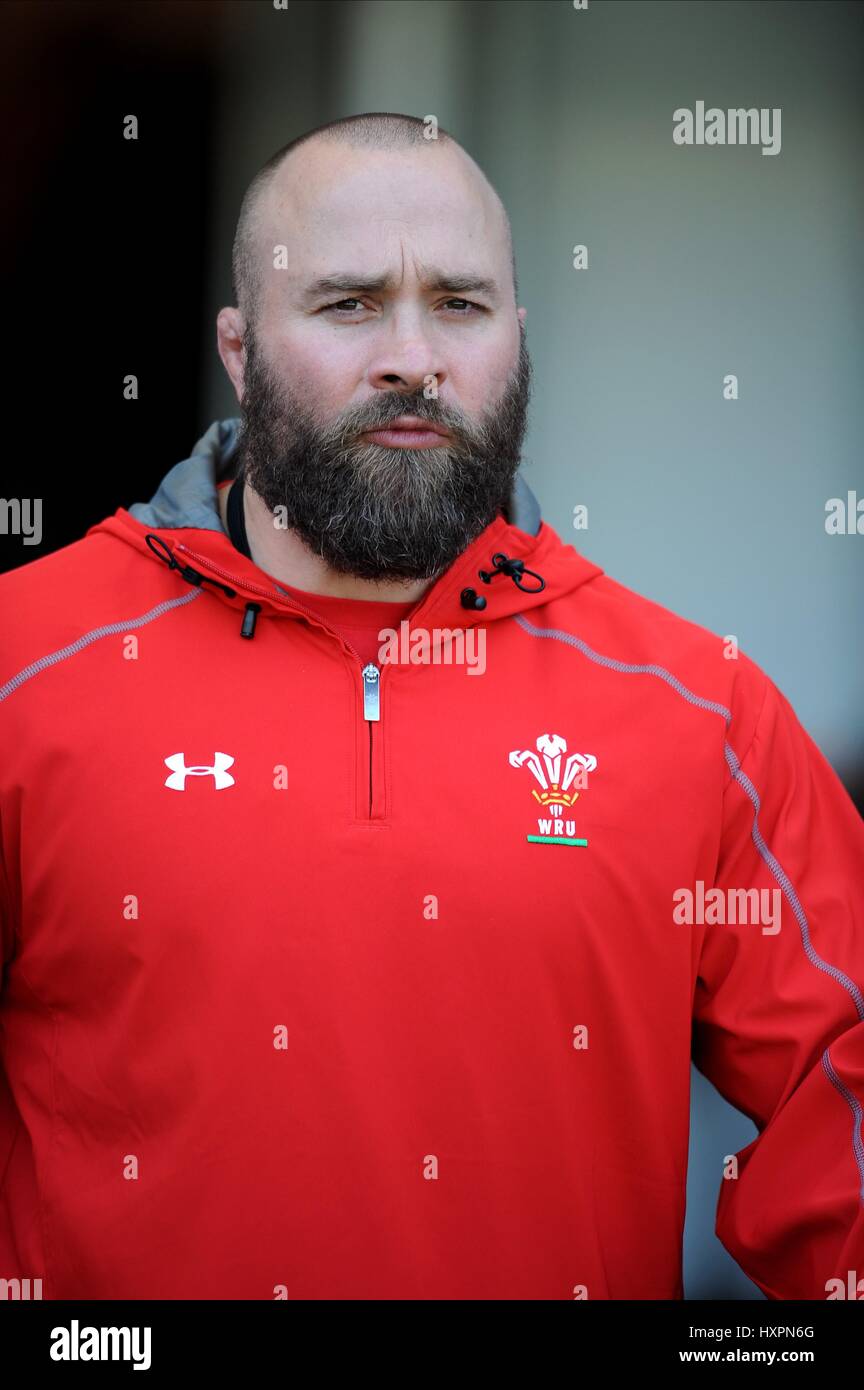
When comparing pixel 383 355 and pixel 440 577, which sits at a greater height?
pixel 383 355

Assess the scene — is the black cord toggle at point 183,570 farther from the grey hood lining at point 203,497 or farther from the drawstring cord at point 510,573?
the drawstring cord at point 510,573

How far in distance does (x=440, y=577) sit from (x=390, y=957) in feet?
1.66

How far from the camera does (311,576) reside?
2.03 metres

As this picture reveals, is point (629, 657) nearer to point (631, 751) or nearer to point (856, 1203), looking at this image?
point (631, 751)

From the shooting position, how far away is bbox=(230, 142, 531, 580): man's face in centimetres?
194

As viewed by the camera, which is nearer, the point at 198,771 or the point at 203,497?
the point at 198,771

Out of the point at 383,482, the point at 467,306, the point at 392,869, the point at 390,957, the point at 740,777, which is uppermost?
the point at 467,306

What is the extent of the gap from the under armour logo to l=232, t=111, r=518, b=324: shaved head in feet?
2.03

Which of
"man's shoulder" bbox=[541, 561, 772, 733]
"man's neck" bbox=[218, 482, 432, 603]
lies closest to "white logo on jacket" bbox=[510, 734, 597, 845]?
"man's shoulder" bbox=[541, 561, 772, 733]

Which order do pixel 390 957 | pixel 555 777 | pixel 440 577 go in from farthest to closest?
pixel 440 577
pixel 555 777
pixel 390 957

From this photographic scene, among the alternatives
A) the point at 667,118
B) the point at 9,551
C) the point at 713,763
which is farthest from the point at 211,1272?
the point at 667,118

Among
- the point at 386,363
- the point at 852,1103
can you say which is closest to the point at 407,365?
the point at 386,363

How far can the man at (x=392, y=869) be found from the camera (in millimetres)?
1782

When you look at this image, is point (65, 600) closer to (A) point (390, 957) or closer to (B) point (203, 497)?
(B) point (203, 497)
